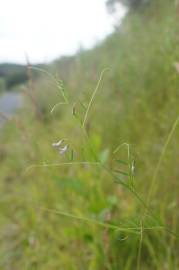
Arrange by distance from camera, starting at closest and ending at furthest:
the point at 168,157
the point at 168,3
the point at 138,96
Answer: the point at 168,157 → the point at 138,96 → the point at 168,3

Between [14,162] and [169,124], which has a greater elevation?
[169,124]

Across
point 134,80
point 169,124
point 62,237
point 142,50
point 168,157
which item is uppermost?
point 142,50

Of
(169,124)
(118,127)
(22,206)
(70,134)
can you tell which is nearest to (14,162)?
(70,134)

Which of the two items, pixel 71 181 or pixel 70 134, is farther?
pixel 70 134

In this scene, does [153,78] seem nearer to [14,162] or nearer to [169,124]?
[169,124]

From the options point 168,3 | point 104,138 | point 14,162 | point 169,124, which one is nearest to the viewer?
point 169,124

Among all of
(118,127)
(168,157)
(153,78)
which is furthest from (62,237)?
(153,78)
